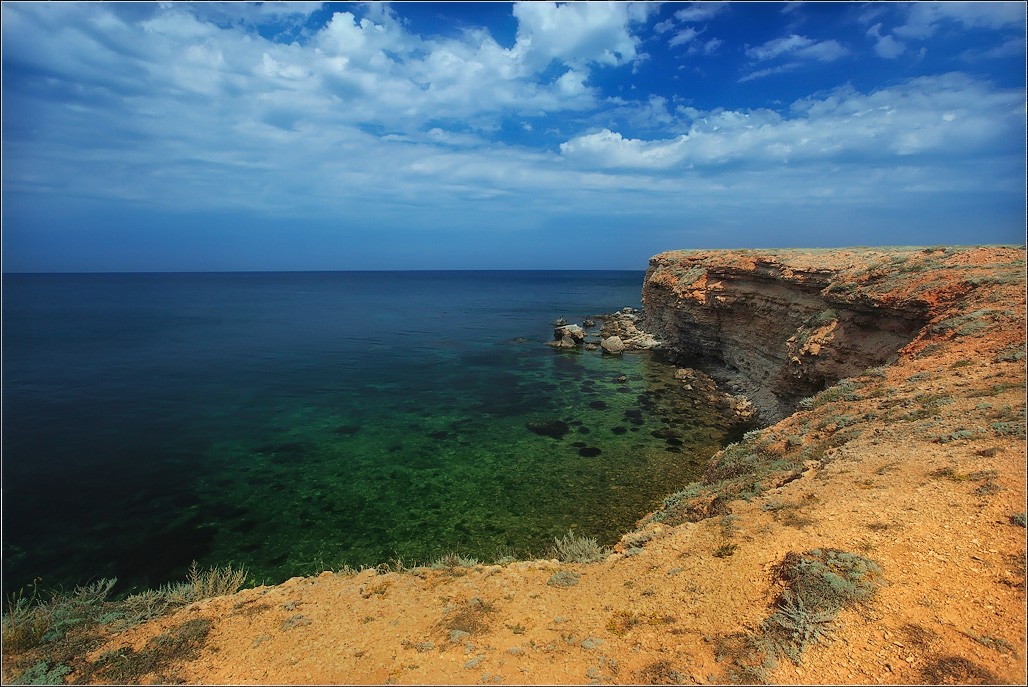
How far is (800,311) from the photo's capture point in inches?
987

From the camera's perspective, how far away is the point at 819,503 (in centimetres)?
880

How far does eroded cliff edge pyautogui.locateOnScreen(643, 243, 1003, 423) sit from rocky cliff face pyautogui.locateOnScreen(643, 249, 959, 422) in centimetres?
5

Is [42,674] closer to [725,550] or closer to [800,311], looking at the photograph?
[725,550]

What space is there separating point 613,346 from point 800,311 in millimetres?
19110

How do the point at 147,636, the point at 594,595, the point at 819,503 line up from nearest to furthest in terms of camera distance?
the point at 147,636
the point at 594,595
the point at 819,503

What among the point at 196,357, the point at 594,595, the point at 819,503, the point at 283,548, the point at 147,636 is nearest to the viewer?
the point at 147,636

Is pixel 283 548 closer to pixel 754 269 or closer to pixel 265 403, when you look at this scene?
pixel 265 403

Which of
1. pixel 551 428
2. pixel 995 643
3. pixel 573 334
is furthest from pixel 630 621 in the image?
pixel 573 334

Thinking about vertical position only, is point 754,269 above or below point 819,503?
above

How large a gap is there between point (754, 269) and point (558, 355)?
61.6 ft

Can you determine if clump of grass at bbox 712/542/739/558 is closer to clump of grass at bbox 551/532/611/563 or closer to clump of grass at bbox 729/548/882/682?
clump of grass at bbox 729/548/882/682

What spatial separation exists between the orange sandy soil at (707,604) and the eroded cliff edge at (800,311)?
932cm

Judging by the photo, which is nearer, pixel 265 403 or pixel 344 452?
pixel 344 452

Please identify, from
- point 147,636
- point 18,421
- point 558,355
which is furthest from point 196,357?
point 147,636
